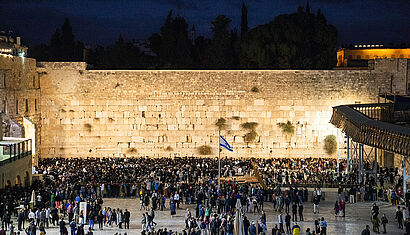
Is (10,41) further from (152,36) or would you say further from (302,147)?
(152,36)

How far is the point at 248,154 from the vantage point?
35500 mm

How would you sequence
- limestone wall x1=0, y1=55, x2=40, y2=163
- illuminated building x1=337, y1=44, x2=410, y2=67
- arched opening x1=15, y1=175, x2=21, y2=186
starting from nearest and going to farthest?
1. arched opening x1=15, y1=175, x2=21, y2=186
2. limestone wall x1=0, y1=55, x2=40, y2=163
3. illuminated building x1=337, y1=44, x2=410, y2=67

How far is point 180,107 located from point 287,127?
617 centimetres

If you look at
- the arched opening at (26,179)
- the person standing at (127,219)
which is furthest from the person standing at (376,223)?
the arched opening at (26,179)

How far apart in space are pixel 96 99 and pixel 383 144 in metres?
18.5

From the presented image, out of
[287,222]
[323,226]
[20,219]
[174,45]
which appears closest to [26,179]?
[20,219]

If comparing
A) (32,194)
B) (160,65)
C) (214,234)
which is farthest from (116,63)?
(214,234)

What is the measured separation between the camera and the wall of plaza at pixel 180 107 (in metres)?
35.5

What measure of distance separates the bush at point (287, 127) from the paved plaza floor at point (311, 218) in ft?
36.1

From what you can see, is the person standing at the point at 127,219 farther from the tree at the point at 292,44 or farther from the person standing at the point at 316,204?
the tree at the point at 292,44

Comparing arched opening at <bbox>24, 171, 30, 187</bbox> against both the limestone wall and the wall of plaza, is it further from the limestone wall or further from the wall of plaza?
the wall of plaza

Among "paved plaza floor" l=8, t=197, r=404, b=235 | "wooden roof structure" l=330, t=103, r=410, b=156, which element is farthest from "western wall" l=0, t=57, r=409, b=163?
"paved plaza floor" l=8, t=197, r=404, b=235

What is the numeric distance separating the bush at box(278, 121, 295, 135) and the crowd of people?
6.68ft

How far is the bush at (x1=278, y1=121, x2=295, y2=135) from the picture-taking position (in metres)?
35.4
